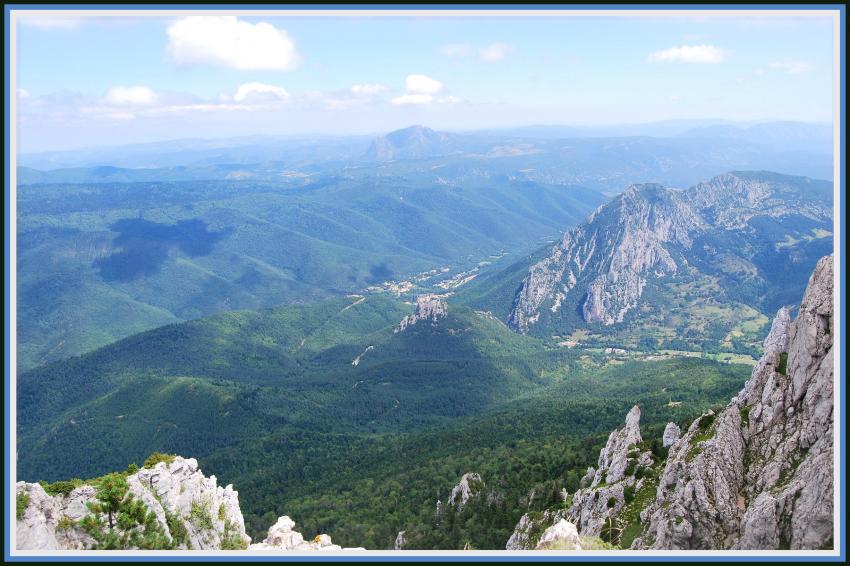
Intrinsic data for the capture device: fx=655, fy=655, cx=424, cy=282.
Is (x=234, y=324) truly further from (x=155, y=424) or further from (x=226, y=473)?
(x=226, y=473)

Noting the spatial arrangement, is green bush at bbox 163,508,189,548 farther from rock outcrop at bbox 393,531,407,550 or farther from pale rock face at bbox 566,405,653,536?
rock outcrop at bbox 393,531,407,550

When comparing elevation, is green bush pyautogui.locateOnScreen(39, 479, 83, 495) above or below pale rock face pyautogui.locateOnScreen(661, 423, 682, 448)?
above

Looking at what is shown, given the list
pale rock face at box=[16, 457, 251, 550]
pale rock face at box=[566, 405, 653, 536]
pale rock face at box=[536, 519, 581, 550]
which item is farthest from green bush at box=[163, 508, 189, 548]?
pale rock face at box=[566, 405, 653, 536]

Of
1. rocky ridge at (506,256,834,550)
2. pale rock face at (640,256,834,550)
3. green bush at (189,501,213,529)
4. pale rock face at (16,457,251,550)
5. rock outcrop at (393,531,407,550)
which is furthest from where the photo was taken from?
rock outcrop at (393,531,407,550)

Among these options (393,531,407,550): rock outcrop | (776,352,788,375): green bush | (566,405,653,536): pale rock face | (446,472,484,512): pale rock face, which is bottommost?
(393,531,407,550): rock outcrop

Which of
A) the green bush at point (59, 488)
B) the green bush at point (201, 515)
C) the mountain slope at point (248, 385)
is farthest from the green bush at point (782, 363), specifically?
the mountain slope at point (248, 385)

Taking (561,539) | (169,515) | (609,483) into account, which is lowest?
(609,483)

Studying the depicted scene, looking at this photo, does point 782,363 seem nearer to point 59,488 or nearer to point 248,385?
point 59,488

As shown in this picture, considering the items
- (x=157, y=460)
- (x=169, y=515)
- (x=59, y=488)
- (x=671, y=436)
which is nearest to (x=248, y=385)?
(x=157, y=460)
